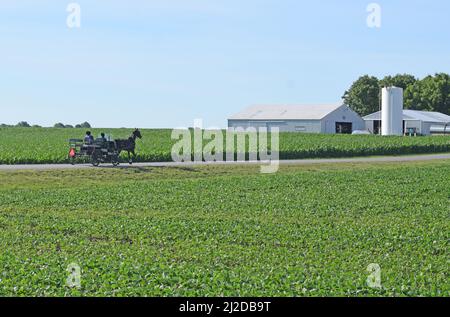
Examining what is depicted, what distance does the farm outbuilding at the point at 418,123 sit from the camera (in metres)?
103

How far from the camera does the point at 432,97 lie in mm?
126875

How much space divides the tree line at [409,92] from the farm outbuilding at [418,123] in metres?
18.2

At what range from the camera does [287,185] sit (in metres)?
32.8

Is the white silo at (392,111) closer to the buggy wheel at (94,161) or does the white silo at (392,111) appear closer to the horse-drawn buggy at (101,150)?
the horse-drawn buggy at (101,150)

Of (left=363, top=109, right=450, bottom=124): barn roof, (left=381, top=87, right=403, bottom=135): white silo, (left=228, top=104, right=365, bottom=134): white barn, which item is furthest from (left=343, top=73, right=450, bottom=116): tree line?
(left=381, top=87, right=403, bottom=135): white silo

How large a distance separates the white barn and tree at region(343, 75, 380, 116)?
105ft

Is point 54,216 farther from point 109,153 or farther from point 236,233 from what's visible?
point 109,153

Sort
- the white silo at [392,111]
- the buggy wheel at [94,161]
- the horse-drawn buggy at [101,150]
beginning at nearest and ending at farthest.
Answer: the horse-drawn buggy at [101,150] → the buggy wheel at [94,161] → the white silo at [392,111]

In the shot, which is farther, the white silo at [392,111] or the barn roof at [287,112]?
the barn roof at [287,112]

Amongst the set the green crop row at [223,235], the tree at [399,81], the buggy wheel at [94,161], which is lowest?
the green crop row at [223,235]

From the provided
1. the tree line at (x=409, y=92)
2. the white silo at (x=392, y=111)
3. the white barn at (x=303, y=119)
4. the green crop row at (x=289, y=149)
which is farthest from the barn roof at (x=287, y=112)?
the tree line at (x=409, y=92)
